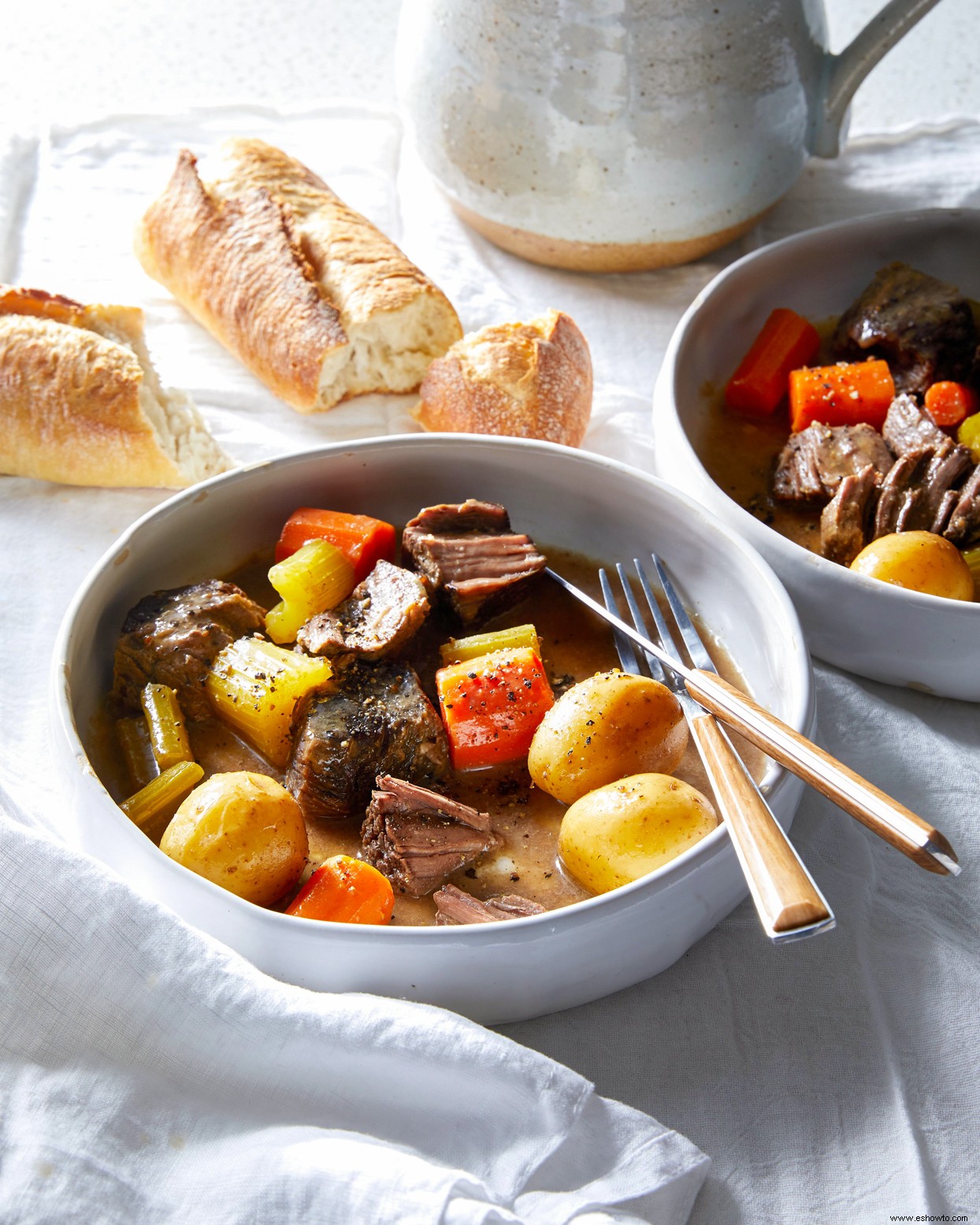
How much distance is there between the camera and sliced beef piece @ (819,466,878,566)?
1.52 metres

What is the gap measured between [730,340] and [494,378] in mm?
411

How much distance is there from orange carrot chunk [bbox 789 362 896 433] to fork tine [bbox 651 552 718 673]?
0.39 meters

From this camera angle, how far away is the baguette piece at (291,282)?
1.78 meters

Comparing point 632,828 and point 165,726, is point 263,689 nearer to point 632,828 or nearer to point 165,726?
point 165,726

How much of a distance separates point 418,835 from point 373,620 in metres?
0.30

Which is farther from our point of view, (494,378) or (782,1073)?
(494,378)

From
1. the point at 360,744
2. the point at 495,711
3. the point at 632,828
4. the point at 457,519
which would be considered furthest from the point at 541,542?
the point at 632,828

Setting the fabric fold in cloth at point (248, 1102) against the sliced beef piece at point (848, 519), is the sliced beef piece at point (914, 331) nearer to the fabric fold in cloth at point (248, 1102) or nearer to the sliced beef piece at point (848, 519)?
the sliced beef piece at point (848, 519)

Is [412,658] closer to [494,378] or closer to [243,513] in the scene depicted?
[243,513]

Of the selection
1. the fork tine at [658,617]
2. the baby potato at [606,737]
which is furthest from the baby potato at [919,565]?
the baby potato at [606,737]

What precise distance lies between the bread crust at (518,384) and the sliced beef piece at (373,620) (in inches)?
13.6

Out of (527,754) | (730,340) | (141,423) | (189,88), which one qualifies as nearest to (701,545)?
(527,754)

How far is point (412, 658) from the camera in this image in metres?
1.42

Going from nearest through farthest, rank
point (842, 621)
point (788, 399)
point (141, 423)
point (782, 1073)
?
point (782, 1073), point (842, 621), point (141, 423), point (788, 399)
